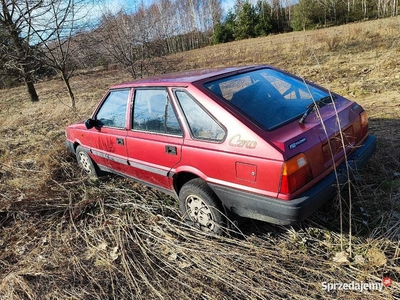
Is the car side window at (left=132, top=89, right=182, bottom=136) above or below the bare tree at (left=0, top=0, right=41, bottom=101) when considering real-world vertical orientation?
below

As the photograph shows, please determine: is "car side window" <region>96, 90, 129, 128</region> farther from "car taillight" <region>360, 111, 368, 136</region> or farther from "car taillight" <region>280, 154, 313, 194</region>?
"car taillight" <region>360, 111, 368, 136</region>

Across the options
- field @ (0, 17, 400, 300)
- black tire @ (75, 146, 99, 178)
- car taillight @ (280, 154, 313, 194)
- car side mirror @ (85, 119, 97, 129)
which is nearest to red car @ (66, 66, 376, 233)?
car taillight @ (280, 154, 313, 194)

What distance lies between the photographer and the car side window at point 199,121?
255cm

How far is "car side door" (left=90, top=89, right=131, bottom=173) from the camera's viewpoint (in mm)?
3656

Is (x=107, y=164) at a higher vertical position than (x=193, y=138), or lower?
lower

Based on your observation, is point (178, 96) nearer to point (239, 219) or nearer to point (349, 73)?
point (239, 219)

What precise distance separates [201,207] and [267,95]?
4.18 ft

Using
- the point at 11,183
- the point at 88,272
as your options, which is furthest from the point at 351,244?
the point at 11,183

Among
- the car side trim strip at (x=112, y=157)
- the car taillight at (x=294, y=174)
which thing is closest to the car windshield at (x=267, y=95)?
the car taillight at (x=294, y=174)

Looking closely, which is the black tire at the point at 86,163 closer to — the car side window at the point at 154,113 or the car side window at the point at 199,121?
the car side window at the point at 154,113

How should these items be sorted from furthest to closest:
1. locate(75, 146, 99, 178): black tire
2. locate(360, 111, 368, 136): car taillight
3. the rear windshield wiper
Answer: locate(75, 146, 99, 178): black tire < locate(360, 111, 368, 136): car taillight < the rear windshield wiper

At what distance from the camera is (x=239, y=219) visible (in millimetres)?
2760

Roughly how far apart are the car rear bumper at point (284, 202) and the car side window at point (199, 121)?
457 millimetres

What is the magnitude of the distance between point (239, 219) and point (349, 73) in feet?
27.2
